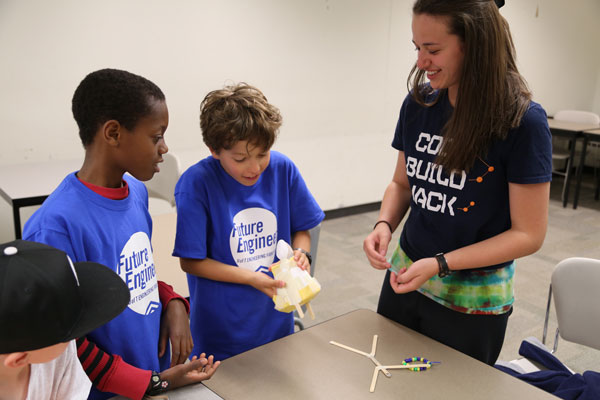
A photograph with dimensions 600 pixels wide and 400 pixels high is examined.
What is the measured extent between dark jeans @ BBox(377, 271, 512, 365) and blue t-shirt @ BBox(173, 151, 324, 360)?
0.40 metres

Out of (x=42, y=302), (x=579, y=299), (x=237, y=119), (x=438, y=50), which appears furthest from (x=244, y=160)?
(x=579, y=299)

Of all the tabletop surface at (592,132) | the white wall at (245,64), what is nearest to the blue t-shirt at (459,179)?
the white wall at (245,64)

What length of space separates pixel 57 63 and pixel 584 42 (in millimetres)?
6884

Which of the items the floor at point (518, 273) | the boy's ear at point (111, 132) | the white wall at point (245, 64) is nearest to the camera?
the boy's ear at point (111, 132)

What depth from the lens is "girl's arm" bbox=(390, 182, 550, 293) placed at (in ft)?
4.03

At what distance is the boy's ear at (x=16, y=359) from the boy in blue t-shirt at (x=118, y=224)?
0.83ft

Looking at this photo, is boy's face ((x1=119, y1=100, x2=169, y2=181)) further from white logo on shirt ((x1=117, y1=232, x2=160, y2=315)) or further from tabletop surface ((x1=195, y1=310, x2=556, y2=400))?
tabletop surface ((x1=195, y1=310, x2=556, y2=400))

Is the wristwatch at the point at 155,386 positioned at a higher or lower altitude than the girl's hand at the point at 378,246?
lower

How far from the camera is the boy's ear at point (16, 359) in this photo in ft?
2.44

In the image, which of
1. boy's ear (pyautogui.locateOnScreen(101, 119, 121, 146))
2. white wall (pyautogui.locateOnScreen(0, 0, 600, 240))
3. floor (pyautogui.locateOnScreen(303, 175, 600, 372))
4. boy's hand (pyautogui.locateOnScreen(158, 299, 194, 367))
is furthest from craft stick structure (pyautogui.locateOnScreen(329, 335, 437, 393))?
white wall (pyautogui.locateOnScreen(0, 0, 600, 240))

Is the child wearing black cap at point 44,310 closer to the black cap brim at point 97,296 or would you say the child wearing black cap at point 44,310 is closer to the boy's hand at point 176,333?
the black cap brim at point 97,296

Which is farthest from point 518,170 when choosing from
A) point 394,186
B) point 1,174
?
point 1,174

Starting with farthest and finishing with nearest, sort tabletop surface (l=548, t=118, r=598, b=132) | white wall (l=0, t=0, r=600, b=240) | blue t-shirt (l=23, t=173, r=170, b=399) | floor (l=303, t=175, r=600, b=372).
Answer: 1. tabletop surface (l=548, t=118, r=598, b=132)
2. white wall (l=0, t=0, r=600, b=240)
3. floor (l=303, t=175, r=600, b=372)
4. blue t-shirt (l=23, t=173, r=170, b=399)

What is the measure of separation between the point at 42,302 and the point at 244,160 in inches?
28.1
